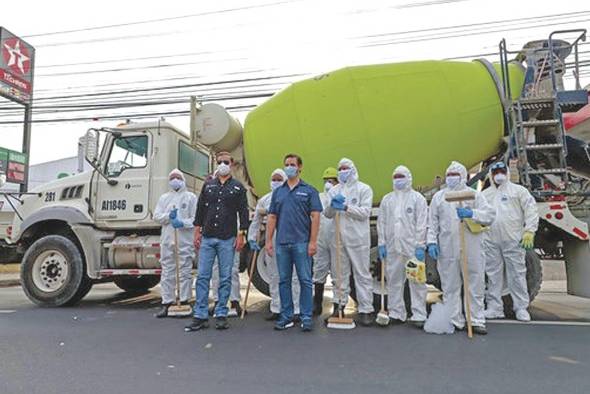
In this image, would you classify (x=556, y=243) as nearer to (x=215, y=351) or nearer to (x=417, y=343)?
(x=417, y=343)

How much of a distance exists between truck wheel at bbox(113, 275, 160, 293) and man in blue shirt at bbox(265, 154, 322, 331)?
414 cm

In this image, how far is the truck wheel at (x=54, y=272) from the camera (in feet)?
21.0

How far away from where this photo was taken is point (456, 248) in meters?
4.89

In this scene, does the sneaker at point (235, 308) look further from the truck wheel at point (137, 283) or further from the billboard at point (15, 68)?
the billboard at point (15, 68)

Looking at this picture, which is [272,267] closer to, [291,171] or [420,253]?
[291,171]

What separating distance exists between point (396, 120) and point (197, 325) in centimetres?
359

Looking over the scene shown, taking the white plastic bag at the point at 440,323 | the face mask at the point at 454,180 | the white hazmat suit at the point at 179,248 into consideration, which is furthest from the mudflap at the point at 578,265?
the white hazmat suit at the point at 179,248

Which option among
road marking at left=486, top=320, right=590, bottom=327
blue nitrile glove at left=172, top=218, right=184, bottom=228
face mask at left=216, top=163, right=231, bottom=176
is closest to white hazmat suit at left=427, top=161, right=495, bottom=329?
road marking at left=486, top=320, right=590, bottom=327

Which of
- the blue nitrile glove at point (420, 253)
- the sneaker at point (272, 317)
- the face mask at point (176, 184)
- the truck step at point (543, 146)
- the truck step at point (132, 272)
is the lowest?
the sneaker at point (272, 317)

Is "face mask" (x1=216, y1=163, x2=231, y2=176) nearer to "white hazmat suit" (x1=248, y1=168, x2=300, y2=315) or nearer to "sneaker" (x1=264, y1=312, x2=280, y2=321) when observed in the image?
"white hazmat suit" (x1=248, y1=168, x2=300, y2=315)

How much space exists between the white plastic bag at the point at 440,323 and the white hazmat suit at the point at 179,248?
10.3ft

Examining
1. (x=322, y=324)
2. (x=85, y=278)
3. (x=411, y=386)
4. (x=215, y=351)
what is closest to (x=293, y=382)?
(x=411, y=386)

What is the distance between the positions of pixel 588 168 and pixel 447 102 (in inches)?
93.2

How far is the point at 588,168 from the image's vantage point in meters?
6.23
